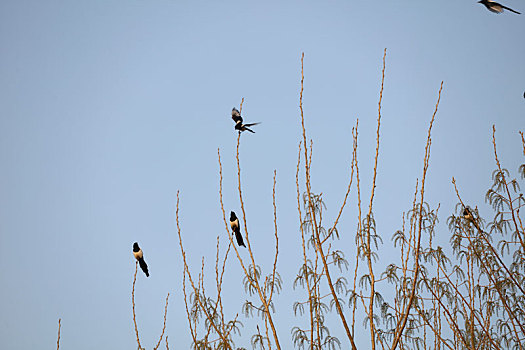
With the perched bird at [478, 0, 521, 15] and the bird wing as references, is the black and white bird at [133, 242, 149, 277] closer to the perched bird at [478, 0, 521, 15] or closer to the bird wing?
the bird wing

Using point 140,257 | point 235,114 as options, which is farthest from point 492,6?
point 140,257

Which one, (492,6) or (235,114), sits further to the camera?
(235,114)

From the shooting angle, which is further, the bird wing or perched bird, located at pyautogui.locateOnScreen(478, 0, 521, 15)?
the bird wing

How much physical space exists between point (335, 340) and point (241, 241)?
1359 millimetres

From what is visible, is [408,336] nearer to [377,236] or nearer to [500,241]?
[377,236]

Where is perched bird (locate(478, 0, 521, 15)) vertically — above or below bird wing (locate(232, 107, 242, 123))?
below

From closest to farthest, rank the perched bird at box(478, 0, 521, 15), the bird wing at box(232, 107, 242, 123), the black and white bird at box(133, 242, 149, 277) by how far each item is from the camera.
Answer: the perched bird at box(478, 0, 521, 15), the bird wing at box(232, 107, 242, 123), the black and white bird at box(133, 242, 149, 277)

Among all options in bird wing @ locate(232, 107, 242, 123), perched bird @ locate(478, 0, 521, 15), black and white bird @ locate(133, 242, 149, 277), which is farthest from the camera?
black and white bird @ locate(133, 242, 149, 277)

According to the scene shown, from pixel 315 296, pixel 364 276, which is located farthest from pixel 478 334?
pixel 315 296

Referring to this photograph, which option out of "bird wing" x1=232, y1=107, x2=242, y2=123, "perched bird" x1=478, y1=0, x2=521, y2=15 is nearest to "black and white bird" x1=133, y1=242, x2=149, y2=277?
"bird wing" x1=232, y1=107, x2=242, y2=123

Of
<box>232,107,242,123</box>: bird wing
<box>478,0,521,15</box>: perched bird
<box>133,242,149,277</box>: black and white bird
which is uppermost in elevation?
<box>232,107,242,123</box>: bird wing

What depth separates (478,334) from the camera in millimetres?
2664

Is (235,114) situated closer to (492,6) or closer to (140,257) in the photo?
(140,257)

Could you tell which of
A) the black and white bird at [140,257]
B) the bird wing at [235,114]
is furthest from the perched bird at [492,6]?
the black and white bird at [140,257]
